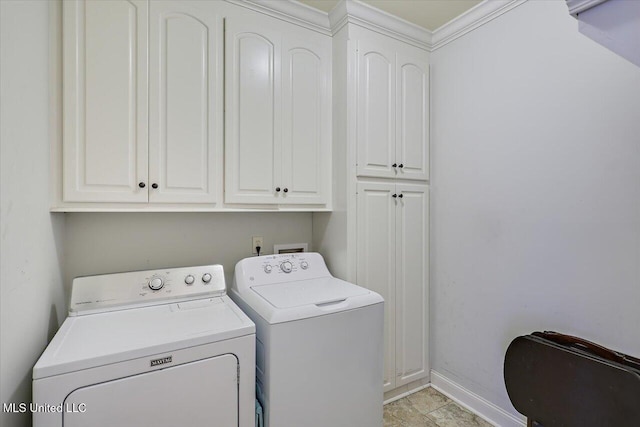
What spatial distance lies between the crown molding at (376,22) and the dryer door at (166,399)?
192 centimetres

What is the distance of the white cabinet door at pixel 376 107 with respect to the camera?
6.21 feet

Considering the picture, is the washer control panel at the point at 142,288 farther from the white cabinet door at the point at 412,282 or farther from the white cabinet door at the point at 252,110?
the white cabinet door at the point at 412,282

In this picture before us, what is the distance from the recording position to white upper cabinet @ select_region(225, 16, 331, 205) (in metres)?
1.67

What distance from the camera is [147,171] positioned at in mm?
1453

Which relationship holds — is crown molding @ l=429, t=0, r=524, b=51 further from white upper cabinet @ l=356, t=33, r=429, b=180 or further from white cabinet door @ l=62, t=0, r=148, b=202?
white cabinet door @ l=62, t=0, r=148, b=202

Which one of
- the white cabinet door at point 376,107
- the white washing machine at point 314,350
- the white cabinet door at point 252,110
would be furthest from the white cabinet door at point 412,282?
the white cabinet door at point 252,110

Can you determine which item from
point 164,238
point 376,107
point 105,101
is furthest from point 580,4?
point 164,238

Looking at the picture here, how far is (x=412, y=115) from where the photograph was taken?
6.91 ft

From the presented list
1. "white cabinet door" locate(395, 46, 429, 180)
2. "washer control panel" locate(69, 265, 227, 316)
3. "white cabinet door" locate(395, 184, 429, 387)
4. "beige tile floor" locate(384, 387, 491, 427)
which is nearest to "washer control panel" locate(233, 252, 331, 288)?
"washer control panel" locate(69, 265, 227, 316)

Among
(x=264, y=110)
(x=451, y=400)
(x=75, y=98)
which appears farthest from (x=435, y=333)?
(x=75, y=98)

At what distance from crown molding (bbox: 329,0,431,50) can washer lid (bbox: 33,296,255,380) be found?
5.80 ft

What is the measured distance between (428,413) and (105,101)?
2.44 m

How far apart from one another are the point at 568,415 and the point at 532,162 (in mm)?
1168

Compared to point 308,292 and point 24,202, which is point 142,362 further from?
point 308,292
